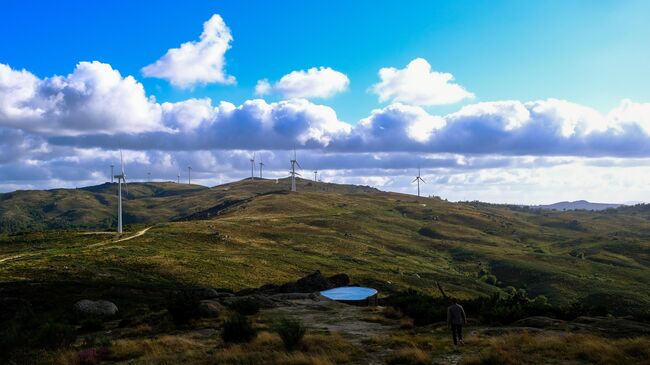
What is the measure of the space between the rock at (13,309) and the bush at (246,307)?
17697 millimetres

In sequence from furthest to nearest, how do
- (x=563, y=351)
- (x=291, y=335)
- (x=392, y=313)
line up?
1. (x=392, y=313)
2. (x=291, y=335)
3. (x=563, y=351)

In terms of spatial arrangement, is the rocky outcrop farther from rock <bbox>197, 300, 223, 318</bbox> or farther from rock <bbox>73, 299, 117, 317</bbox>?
rock <bbox>197, 300, 223, 318</bbox>

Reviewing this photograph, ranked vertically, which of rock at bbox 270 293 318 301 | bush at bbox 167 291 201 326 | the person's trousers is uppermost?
the person's trousers

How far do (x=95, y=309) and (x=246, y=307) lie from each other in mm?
15610

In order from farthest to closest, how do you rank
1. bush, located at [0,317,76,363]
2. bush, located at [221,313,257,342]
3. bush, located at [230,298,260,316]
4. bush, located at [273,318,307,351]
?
1. bush, located at [230,298,260,316]
2. bush, located at [221,313,257,342]
3. bush, located at [0,317,76,363]
4. bush, located at [273,318,307,351]

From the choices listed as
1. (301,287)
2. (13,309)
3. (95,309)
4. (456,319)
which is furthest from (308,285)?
(456,319)

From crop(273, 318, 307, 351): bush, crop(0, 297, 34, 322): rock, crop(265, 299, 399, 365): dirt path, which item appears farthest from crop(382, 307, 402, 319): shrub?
crop(0, 297, 34, 322): rock

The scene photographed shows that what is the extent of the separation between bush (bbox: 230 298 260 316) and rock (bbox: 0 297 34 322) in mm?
17697

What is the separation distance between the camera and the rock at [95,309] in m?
43.8

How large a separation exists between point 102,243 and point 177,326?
258 ft

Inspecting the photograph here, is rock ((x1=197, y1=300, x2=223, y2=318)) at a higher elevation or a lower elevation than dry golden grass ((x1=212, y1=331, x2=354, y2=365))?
lower

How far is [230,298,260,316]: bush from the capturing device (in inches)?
1559

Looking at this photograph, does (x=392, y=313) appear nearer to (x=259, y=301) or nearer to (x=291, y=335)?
(x=259, y=301)

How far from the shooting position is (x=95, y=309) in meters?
44.9
